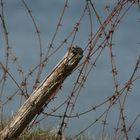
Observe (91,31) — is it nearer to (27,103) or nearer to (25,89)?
(25,89)

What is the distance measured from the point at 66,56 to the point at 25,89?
200 cm

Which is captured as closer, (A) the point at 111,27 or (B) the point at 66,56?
(B) the point at 66,56

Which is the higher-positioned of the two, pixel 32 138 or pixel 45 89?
pixel 32 138

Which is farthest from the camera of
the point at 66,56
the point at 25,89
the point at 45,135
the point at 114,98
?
the point at 45,135

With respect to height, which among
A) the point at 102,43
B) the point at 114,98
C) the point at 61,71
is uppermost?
the point at 102,43

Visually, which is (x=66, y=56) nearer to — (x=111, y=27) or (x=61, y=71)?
(x=61, y=71)

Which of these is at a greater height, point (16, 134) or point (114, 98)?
point (114, 98)

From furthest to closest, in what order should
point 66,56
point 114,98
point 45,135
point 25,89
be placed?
point 45,135 < point 25,89 < point 114,98 < point 66,56

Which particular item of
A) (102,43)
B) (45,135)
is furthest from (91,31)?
(45,135)

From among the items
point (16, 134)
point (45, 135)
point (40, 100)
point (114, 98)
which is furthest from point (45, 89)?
point (45, 135)

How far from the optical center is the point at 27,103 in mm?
3686

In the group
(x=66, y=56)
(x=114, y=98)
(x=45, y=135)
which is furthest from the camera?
(x=45, y=135)

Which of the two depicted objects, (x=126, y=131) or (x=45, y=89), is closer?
(x=45, y=89)

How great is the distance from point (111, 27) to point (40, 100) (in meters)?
1.46
